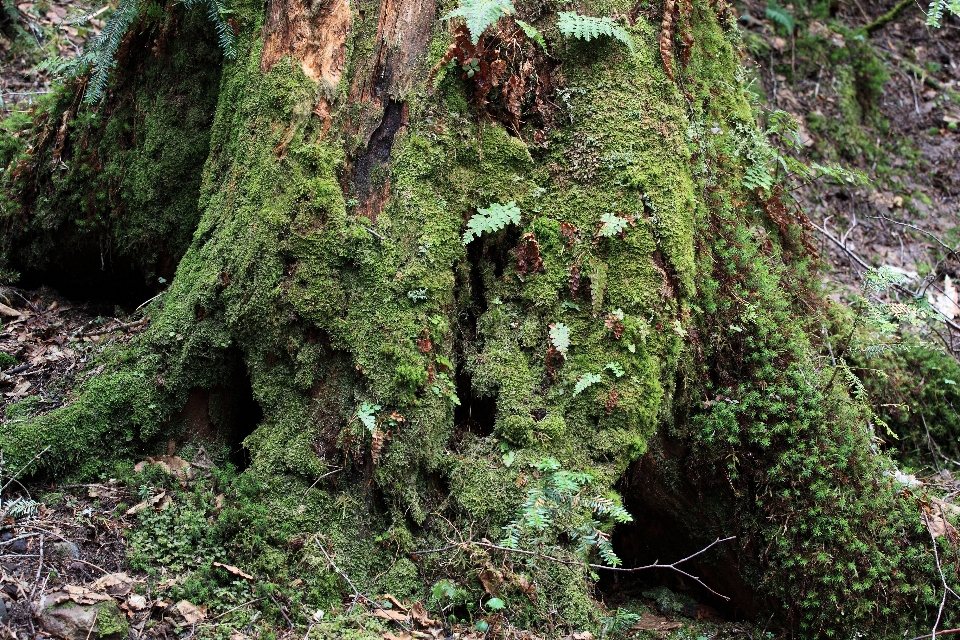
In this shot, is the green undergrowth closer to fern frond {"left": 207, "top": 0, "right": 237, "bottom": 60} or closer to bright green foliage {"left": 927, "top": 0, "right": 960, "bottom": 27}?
fern frond {"left": 207, "top": 0, "right": 237, "bottom": 60}

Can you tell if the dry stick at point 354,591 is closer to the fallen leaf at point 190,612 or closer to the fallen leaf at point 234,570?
the fallen leaf at point 234,570

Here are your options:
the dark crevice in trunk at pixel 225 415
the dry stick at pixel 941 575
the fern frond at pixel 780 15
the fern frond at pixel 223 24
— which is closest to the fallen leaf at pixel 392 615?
the dark crevice in trunk at pixel 225 415

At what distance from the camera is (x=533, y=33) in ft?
13.4

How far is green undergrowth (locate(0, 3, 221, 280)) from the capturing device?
5062 millimetres

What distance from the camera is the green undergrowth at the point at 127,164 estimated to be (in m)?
5.06

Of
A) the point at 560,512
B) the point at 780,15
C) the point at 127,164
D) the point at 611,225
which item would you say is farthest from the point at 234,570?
the point at 780,15

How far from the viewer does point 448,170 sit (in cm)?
406

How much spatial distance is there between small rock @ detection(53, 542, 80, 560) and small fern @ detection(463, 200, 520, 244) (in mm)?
2500

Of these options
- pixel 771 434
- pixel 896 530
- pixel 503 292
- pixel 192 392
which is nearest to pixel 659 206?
pixel 503 292

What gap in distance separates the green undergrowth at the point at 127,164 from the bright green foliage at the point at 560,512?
3206 mm

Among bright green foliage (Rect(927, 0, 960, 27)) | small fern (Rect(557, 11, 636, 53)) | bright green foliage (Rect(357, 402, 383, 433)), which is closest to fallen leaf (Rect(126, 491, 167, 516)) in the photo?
bright green foliage (Rect(357, 402, 383, 433))

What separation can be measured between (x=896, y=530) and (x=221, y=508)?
12.9 ft

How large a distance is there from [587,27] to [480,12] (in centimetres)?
78

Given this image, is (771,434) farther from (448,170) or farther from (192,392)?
(192,392)
